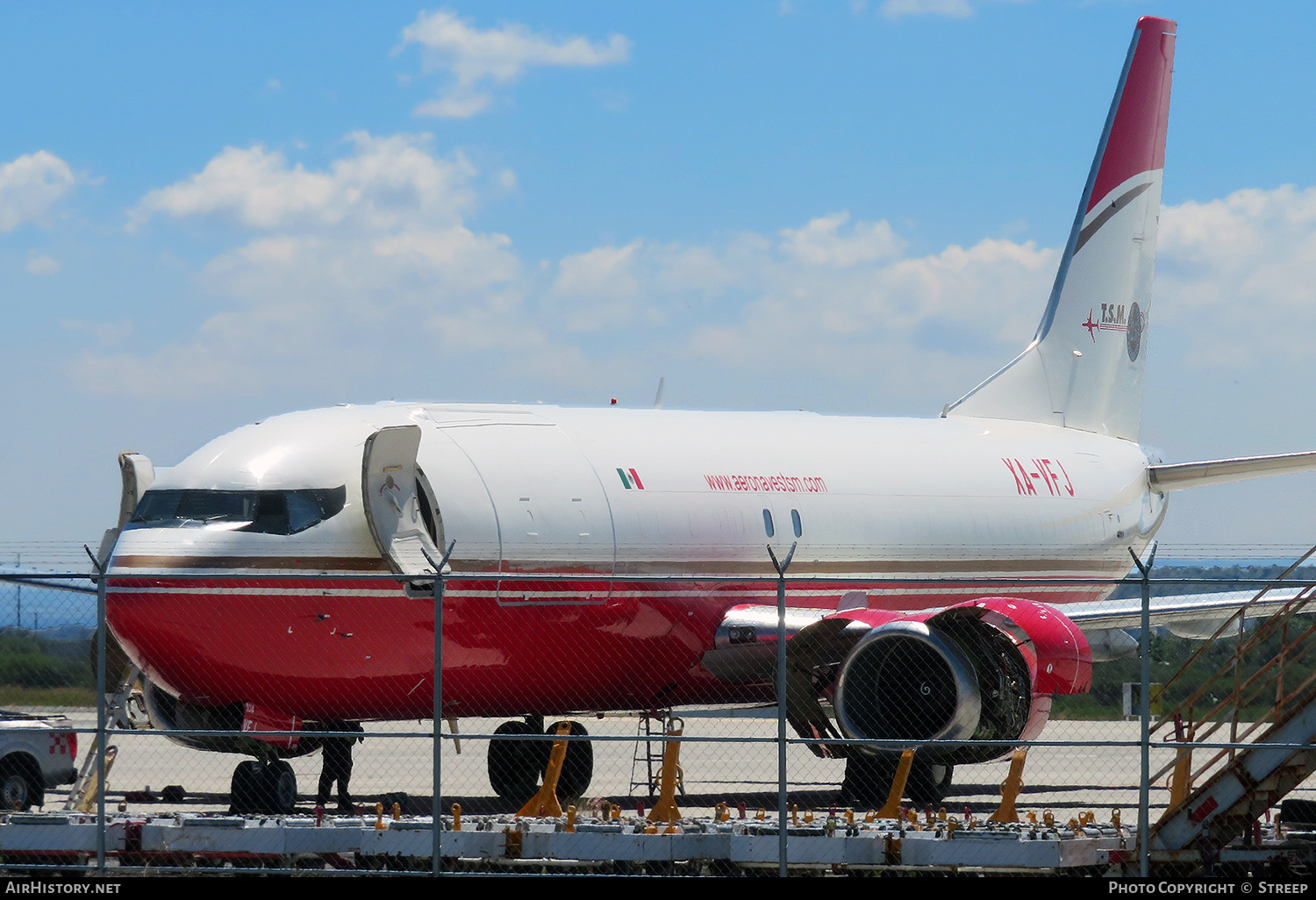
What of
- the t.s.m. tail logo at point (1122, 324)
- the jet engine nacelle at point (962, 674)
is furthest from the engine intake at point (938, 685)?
the t.s.m. tail logo at point (1122, 324)

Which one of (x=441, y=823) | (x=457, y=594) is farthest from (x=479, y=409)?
(x=441, y=823)

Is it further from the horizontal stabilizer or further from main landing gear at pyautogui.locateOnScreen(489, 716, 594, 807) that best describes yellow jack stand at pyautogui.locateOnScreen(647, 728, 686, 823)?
the horizontal stabilizer

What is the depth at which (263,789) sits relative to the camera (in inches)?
515

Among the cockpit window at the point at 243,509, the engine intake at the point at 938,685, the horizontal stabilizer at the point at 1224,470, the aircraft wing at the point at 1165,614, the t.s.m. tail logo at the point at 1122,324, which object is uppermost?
the t.s.m. tail logo at the point at 1122,324

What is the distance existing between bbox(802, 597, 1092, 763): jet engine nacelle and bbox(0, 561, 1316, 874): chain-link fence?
0.02 metres

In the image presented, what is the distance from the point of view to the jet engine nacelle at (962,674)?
1353 centimetres

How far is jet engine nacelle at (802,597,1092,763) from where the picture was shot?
44.4 feet

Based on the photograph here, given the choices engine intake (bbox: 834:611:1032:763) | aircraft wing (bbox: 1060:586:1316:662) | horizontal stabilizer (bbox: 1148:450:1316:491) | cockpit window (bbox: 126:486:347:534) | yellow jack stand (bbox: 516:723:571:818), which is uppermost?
horizontal stabilizer (bbox: 1148:450:1316:491)

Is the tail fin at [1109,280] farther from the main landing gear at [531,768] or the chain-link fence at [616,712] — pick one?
the main landing gear at [531,768]

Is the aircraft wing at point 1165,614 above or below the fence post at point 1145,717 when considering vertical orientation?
above

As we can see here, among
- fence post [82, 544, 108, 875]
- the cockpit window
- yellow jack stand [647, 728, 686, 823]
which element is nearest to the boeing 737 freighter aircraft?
the cockpit window

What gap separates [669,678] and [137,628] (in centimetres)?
542

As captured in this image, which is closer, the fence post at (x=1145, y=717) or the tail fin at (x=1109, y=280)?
the fence post at (x=1145, y=717)

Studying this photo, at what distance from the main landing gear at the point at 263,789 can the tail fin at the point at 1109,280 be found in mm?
12509
